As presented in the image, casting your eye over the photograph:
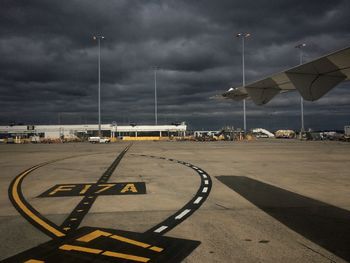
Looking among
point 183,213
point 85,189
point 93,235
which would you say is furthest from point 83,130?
point 93,235

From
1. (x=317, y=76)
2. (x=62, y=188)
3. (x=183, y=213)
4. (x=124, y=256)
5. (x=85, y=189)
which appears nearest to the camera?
(x=124, y=256)

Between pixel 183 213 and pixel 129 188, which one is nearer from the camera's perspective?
pixel 183 213

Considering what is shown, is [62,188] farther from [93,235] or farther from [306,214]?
[306,214]

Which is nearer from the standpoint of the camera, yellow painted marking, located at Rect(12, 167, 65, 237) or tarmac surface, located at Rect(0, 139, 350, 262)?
tarmac surface, located at Rect(0, 139, 350, 262)

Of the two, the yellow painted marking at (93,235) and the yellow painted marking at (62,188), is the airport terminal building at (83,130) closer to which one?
the yellow painted marking at (62,188)

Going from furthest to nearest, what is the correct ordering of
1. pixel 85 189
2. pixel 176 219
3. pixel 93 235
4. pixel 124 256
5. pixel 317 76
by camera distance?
pixel 85 189 < pixel 317 76 < pixel 176 219 < pixel 93 235 < pixel 124 256

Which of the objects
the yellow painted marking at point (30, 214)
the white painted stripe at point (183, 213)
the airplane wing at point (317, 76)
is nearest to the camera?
the yellow painted marking at point (30, 214)

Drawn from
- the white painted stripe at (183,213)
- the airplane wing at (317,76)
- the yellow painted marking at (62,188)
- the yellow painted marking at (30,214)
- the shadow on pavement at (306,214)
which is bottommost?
the shadow on pavement at (306,214)

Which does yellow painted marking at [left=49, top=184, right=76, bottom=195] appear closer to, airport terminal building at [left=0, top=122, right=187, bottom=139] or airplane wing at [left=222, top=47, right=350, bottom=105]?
airplane wing at [left=222, top=47, right=350, bottom=105]

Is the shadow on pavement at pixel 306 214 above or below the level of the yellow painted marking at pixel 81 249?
below

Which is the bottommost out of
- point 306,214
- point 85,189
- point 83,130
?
point 306,214

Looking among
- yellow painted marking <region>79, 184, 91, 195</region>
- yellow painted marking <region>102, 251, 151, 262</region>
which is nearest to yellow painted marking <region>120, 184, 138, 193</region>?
yellow painted marking <region>79, 184, 91, 195</region>

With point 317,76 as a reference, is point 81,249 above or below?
below

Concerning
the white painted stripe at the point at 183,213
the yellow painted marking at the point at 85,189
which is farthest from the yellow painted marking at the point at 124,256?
the yellow painted marking at the point at 85,189
